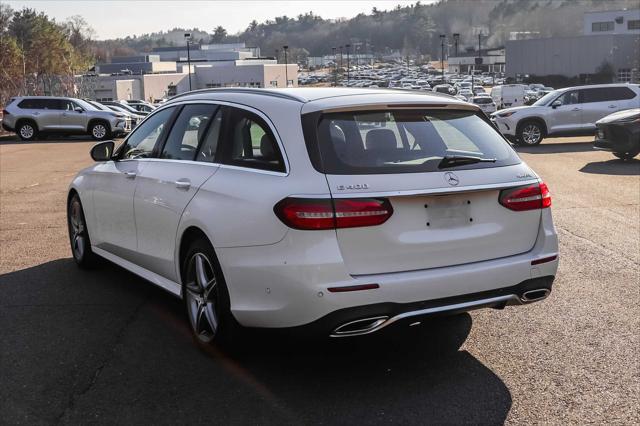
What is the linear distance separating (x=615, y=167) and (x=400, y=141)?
12662 mm

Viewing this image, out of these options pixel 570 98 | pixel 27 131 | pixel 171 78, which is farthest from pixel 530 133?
pixel 171 78

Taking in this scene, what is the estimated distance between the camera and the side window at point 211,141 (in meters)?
5.00

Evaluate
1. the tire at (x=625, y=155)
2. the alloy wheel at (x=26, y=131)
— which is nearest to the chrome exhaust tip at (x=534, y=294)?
the tire at (x=625, y=155)

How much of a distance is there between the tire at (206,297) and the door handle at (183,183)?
393mm

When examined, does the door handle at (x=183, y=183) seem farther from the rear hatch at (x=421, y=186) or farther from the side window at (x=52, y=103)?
the side window at (x=52, y=103)

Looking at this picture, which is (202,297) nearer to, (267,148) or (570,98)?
(267,148)

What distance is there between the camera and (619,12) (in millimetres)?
121750

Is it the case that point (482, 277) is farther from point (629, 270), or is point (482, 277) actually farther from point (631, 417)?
point (629, 270)

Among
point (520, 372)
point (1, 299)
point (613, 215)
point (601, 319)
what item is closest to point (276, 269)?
point (520, 372)

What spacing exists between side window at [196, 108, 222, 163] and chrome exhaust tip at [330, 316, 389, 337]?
1.56 meters

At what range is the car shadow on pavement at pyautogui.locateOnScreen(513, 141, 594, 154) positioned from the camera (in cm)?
2064

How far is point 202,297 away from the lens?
4832mm

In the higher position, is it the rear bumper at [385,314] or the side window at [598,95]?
the side window at [598,95]

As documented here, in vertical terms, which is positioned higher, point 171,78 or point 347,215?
point 347,215
